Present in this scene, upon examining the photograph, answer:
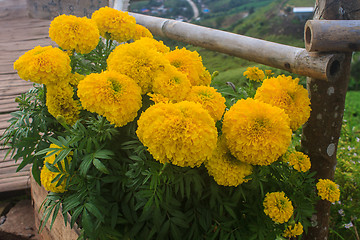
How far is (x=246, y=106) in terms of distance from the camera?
4.40 feet

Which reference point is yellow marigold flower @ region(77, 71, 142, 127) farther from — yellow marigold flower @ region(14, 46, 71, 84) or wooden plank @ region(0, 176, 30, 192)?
wooden plank @ region(0, 176, 30, 192)

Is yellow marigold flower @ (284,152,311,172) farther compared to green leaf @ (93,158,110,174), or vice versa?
yellow marigold flower @ (284,152,311,172)

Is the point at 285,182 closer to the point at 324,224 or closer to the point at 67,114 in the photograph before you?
the point at 324,224

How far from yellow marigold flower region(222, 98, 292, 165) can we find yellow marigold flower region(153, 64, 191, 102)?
8.6 inches

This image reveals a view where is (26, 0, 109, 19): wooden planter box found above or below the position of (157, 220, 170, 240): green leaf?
below

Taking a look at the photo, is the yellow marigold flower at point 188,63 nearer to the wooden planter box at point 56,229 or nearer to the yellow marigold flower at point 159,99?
the yellow marigold flower at point 159,99

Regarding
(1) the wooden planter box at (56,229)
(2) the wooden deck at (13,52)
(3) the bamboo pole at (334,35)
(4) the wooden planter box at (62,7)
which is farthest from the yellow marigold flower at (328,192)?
(4) the wooden planter box at (62,7)

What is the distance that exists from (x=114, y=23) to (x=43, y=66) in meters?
0.43

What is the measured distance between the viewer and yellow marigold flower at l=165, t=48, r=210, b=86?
157cm

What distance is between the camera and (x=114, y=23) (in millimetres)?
1689

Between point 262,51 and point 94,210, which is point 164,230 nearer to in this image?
point 94,210

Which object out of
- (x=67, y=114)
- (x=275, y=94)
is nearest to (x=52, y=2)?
(x=67, y=114)

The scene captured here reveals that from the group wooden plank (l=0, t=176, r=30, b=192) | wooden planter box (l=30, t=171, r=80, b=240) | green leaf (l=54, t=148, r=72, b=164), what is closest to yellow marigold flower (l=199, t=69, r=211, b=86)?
green leaf (l=54, t=148, r=72, b=164)

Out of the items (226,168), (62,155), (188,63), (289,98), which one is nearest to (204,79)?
(188,63)
